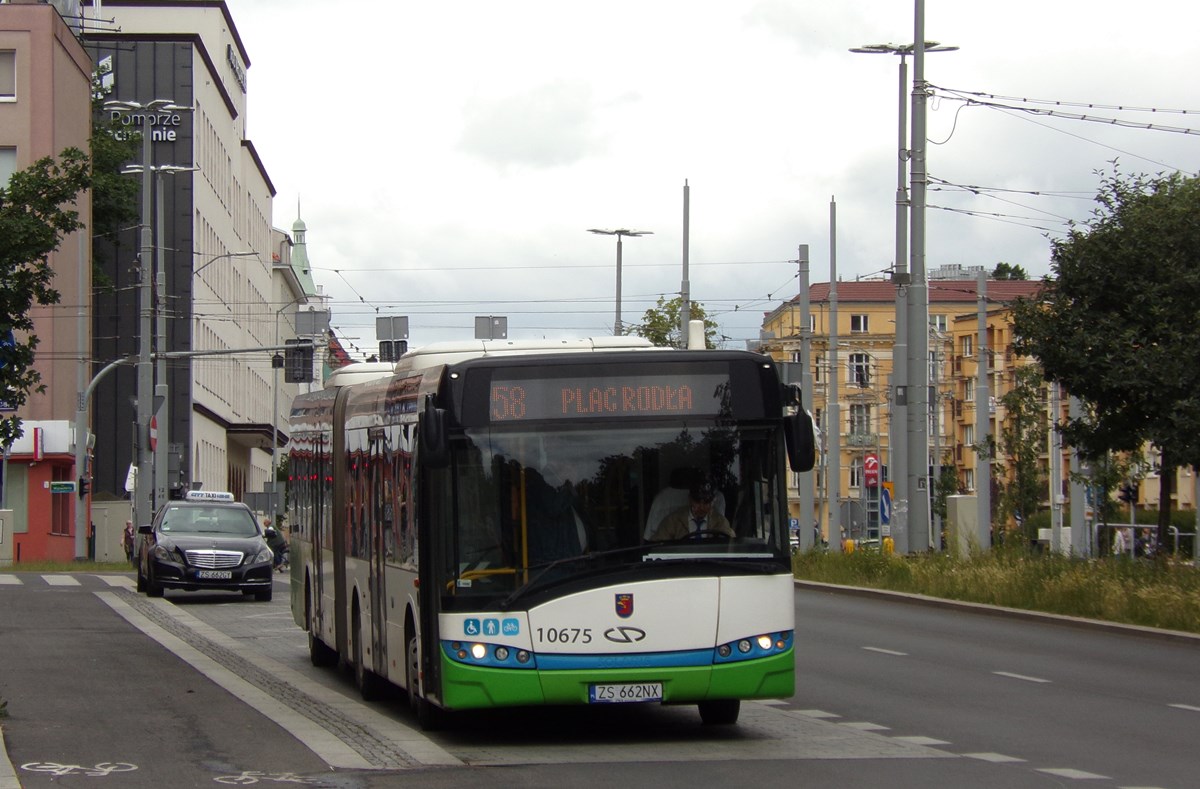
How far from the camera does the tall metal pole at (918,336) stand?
101ft

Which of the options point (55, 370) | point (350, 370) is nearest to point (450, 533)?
point (350, 370)

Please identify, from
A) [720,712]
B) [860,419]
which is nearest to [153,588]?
[720,712]

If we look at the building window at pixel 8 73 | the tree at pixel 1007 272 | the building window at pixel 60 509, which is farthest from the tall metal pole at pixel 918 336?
the tree at pixel 1007 272

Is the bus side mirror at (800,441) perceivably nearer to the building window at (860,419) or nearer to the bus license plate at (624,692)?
the bus license plate at (624,692)

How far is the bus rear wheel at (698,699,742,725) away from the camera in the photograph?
44.3 feet

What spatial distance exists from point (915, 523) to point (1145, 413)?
15.7 feet

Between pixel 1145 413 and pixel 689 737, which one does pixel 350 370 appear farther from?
pixel 1145 413

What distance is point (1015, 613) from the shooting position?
25438mm

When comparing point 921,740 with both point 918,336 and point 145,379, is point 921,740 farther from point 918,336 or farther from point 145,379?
point 145,379

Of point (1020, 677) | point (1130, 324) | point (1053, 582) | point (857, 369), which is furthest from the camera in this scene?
point (857, 369)

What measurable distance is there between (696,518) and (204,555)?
21.2 m

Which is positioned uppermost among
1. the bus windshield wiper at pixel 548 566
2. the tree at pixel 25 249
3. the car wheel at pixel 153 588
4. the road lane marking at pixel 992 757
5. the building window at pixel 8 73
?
the building window at pixel 8 73

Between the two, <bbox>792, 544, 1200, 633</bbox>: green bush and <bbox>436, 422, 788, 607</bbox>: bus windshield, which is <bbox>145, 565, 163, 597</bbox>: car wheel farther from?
<bbox>436, 422, 788, 607</bbox>: bus windshield

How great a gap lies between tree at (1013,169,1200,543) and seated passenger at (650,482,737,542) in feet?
48.2
